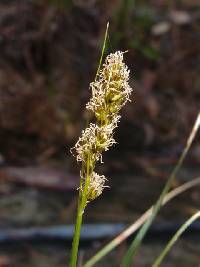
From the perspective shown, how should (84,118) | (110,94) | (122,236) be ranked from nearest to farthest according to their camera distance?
(110,94) < (122,236) < (84,118)

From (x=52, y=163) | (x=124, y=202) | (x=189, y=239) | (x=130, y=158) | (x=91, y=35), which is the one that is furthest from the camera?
(x=91, y=35)

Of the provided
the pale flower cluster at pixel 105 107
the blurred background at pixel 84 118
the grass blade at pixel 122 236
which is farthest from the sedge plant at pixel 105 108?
the blurred background at pixel 84 118

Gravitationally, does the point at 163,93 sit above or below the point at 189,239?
above

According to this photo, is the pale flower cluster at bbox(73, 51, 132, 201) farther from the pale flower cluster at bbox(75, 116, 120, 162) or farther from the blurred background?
the blurred background

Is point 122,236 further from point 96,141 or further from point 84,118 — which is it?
point 84,118

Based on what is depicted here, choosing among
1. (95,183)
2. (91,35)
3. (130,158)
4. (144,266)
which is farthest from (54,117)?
(95,183)

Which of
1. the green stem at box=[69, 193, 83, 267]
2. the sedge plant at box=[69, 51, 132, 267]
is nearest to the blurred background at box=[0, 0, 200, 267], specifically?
the green stem at box=[69, 193, 83, 267]

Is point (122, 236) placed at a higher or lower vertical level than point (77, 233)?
higher

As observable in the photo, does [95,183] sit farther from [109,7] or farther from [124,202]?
[109,7]

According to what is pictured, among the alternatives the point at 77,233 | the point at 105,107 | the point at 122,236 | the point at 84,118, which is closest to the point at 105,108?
the point at 105,107
